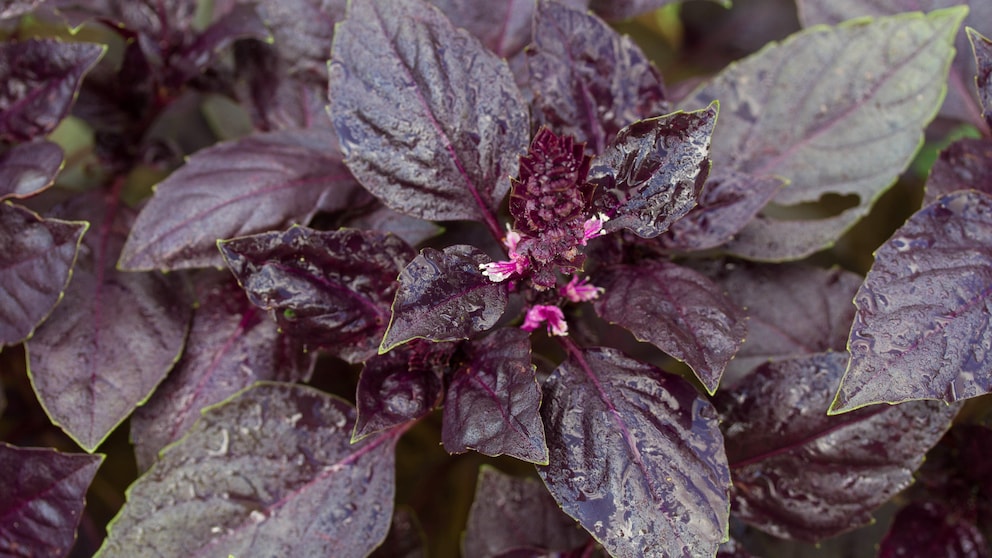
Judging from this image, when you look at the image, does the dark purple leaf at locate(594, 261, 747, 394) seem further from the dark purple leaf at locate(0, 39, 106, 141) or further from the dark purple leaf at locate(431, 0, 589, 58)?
the dark purple leaf at locate(0, 39, 106, 141)

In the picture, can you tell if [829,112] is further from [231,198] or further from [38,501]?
[38,501]

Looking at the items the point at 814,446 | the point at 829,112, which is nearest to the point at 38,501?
the point at 814,446

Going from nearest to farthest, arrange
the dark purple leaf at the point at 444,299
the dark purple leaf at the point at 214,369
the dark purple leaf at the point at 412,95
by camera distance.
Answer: the dark purple leaf at the point at 444,299
the dark purple leaf at the point at 412,95
the dark purple leaf at the point at 214,369

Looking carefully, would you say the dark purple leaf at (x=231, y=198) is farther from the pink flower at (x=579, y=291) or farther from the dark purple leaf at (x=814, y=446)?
the dark purple leaf at (x=814, y=446)

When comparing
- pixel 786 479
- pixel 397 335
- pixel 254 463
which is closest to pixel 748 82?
pixel 786 479

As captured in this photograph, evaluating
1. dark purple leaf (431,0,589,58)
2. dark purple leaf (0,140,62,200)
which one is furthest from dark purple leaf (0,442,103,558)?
dark purple leaf (431,0,589,58)

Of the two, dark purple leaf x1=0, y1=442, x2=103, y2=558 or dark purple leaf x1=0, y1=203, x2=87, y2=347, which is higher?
dark purple leaf x1=0, y1=203, x2=87, y2=347

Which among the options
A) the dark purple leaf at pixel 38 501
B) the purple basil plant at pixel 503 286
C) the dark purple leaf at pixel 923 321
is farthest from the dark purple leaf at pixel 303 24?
the dark purple leaf at pixel 923 321
